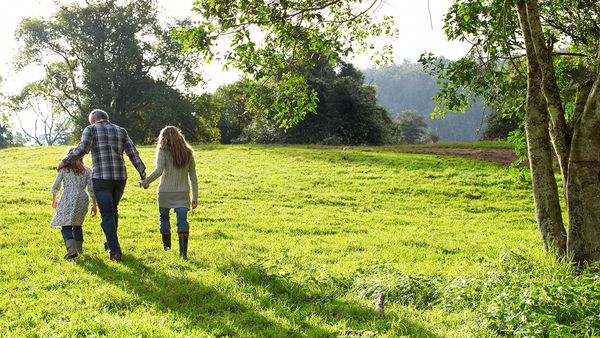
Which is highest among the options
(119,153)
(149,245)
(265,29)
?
(265,29)

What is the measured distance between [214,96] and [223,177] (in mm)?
39560

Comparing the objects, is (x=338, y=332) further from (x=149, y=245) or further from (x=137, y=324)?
(x=149, y=245)

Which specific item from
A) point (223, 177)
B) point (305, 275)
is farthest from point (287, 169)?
point (305, 275)

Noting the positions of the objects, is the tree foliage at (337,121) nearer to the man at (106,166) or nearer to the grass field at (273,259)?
the grass field at (273,259)

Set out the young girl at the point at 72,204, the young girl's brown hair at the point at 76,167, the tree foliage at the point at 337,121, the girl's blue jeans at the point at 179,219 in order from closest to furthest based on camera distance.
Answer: the young girl at the point at 72,204 → the girl's blue jeans at the point at 179,219 → the young girl's brown hair at the point at 76,167 → the tree foliage at the point at 337,121

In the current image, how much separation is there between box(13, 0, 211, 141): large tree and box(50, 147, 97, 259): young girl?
4076 centimetres

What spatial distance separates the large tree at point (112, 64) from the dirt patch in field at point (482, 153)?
27280 millimetres

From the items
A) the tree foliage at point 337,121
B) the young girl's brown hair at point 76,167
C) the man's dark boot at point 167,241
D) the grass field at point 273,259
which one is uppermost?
the tree foliage at point 337,121

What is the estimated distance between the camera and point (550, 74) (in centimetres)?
721

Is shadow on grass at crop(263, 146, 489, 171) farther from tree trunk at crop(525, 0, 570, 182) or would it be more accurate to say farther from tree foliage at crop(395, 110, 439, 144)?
tree foliage at crop(395, 110, 439, 144)

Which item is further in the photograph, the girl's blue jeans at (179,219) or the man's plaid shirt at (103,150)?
the girl's blue jeans at (179,219)

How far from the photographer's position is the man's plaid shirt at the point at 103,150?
823 centimetres

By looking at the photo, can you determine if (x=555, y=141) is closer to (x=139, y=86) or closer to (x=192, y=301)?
(x=192, y=301)

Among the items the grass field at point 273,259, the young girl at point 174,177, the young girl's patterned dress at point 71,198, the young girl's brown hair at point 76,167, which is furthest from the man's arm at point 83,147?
the grass field at point 273,259
